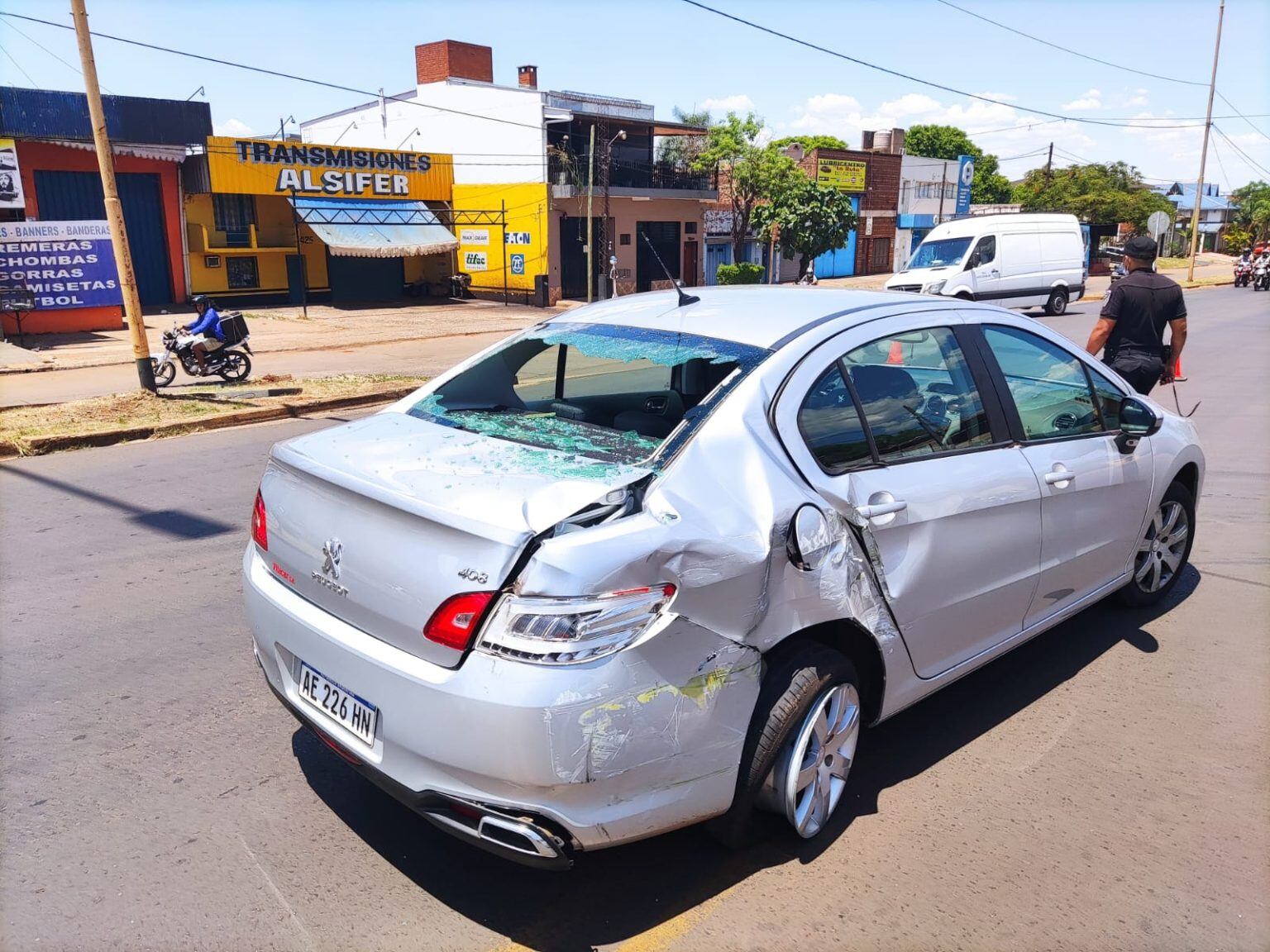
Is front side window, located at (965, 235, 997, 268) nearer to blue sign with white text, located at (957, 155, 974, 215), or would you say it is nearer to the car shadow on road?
the car shadow on road

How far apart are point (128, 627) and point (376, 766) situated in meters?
2.67

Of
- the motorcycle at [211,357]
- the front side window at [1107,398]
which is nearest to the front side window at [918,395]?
the front side window at [1107,398]

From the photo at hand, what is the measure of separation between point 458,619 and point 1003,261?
2348cm

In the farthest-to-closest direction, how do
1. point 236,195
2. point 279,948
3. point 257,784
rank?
point 236,195
point 257,784
point 279,948

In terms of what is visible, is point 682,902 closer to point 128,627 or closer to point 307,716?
point 307,716

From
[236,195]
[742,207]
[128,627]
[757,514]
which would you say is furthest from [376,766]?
[742,207]

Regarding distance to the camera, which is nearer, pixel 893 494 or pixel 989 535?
pixel 893 494

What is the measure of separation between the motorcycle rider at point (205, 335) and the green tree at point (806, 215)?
2995 cm

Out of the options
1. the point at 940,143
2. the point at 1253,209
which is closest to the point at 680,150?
the point at 940,143

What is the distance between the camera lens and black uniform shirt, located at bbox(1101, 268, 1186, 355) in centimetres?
644

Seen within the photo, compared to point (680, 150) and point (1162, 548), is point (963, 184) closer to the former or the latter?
point (680, 150)

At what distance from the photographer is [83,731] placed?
3570 mm

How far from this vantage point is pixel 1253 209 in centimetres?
10481

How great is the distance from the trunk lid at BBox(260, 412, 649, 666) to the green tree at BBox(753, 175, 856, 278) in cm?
3834
